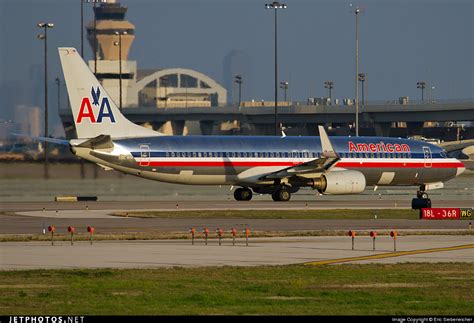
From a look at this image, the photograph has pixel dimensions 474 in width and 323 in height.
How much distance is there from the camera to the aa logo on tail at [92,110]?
61.8 m

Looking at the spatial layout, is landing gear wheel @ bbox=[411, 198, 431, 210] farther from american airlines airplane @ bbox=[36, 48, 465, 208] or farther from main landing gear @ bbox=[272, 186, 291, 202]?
main landing gear @ bbox=[272, 186, 291, 202]

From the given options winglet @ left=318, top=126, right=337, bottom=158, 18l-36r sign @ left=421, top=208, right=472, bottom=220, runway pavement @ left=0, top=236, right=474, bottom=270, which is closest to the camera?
runway pavement @ left=0, top=236, right=474, bottom=270

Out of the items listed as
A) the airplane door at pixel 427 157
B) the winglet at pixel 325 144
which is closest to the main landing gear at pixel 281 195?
the winglet at pixel 325 144

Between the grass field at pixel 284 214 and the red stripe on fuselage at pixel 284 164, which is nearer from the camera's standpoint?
the grass field at pixel 284 214

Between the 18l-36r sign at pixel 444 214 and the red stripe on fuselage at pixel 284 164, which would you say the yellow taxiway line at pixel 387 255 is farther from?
the red stripe on fuselage at pixel 284 164

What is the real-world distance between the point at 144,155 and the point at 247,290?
118ft

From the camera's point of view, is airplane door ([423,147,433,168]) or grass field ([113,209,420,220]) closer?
grass field ([113,209,420,220])

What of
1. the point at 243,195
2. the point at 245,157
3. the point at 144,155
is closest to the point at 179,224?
the point at 144,155

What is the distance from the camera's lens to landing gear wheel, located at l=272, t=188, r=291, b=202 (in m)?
65.9

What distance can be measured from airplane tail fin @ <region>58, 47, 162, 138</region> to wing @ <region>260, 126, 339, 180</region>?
966cm

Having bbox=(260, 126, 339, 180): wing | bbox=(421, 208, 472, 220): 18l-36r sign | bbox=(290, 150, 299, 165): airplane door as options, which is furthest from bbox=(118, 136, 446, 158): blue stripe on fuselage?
bbox=(421, 208, 472, 220): 18l-36r sign

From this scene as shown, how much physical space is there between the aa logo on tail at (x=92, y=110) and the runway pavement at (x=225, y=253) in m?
23.3

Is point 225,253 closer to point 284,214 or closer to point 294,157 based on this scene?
point 284,214

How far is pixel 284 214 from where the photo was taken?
53844mm
